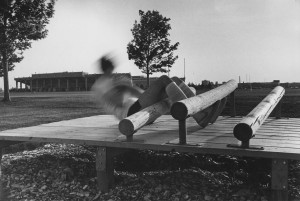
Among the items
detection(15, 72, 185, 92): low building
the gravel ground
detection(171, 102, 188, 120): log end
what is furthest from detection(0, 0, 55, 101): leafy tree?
detection(15, 72, 185, 92): low building

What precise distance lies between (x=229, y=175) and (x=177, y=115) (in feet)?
7.19

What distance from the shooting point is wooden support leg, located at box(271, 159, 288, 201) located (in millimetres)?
3216

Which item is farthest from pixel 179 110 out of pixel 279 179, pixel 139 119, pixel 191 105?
pixel 279 179

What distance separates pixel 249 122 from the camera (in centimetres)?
311

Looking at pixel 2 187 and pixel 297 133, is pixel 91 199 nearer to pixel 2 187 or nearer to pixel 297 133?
pixel 2 187

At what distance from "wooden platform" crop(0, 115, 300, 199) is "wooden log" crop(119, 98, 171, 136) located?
0.85 ft

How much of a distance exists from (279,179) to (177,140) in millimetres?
1190

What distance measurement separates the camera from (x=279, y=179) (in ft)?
10.6

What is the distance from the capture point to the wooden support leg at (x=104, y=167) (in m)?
4.01

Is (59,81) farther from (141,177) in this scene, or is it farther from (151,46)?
(141,177)

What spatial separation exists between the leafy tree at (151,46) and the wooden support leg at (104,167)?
23951mm

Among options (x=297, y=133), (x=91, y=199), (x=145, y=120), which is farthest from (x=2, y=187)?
(x=297, y=133)

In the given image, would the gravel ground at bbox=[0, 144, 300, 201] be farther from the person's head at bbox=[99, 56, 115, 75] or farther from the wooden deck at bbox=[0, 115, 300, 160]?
the person's head at bbox=[99, 56, 115, 75]

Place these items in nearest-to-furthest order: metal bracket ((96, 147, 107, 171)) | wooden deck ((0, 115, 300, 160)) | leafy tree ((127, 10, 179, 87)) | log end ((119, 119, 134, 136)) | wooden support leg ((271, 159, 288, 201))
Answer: wooden support leg ((271, 159, 288, 201)) → wooden deck ((0, 115, 300, 160)) → log end ((119, 119, 134, 136)) → metal bracket ((96, 147, 107, 171)) → leafy tree ((127, 10, 179, 87))
